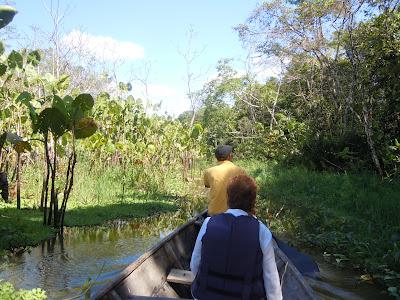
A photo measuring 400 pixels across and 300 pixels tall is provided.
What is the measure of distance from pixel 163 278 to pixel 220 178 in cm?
127

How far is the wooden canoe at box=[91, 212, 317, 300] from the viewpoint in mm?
3594

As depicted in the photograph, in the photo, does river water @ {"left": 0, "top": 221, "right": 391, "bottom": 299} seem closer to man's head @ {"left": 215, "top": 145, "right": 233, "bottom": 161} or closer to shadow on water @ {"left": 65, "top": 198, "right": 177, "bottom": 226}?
shadow on water @ {"left": 65, "top": 198, "right": 177, "bottom": 226}

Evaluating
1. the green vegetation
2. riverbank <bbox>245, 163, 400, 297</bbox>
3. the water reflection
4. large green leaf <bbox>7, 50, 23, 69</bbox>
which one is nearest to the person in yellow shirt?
the water reflection

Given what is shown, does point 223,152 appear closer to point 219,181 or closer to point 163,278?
point 219,181

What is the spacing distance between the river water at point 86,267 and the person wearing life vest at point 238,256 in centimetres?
253

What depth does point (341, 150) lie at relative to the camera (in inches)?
581

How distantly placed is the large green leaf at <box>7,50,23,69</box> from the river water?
3.38 meters

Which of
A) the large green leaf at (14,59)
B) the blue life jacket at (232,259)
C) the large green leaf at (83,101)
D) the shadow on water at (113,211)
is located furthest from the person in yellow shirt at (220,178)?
the large green leaf at (14,59)

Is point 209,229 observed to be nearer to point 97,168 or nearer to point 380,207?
point 380,207

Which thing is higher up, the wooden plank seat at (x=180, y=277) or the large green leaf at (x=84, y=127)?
the large green leaf at (x=84, y=127)

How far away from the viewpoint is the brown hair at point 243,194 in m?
2.67

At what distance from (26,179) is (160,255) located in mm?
7170

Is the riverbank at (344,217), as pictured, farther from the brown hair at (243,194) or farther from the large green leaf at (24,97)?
the large green leaf at (24,97)

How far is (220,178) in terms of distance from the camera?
5059 millimetres
